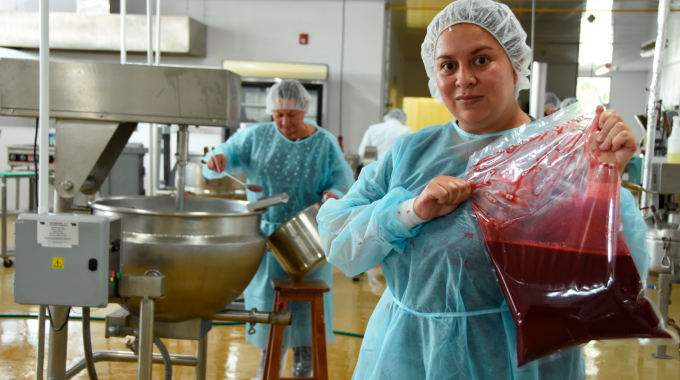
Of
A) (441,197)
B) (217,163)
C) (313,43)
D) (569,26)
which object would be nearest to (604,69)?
(569,26)

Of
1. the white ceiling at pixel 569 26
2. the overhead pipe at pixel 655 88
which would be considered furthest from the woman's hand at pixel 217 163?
the white ceiling at pixel 569 26

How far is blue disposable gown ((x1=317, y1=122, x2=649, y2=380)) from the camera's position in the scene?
2.82ft

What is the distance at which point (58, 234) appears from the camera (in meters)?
1.22

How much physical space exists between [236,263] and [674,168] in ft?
6.46

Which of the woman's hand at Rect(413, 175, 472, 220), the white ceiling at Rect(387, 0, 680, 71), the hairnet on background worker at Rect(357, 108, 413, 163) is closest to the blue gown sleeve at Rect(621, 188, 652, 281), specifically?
the woman's hand at Rect(413, 175, 472, 220)

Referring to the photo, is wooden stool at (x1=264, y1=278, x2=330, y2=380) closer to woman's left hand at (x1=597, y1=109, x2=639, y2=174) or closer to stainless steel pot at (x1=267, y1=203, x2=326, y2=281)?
stainless steel pot at (x1=267, y1=203, x2=326, y2=281)

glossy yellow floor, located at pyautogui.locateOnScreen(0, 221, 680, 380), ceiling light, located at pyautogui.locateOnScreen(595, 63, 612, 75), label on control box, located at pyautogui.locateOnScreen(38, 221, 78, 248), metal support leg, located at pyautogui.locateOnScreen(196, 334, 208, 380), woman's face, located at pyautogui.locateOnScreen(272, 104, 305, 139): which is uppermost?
ceiling light, located at pyautogui.locateOnScreen(595, 63, 612, 75)

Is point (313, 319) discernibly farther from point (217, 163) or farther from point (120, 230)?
point (120, 230)

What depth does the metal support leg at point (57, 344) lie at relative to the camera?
1492mm

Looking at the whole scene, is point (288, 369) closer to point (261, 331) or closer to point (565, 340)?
point (261, 331)

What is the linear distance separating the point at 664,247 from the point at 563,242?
2046 mm

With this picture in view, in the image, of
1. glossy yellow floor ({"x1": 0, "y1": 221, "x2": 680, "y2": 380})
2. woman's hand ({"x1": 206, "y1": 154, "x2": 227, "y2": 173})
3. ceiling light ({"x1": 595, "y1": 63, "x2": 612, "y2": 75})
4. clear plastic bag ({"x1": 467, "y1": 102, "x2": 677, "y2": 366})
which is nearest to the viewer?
clear plastic bag ({"x1": 467, "y1": 102, "x2": 677, "y2": 366})

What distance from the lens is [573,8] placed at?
6094 millimetres

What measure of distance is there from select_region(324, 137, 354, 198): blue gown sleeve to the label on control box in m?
1.21
